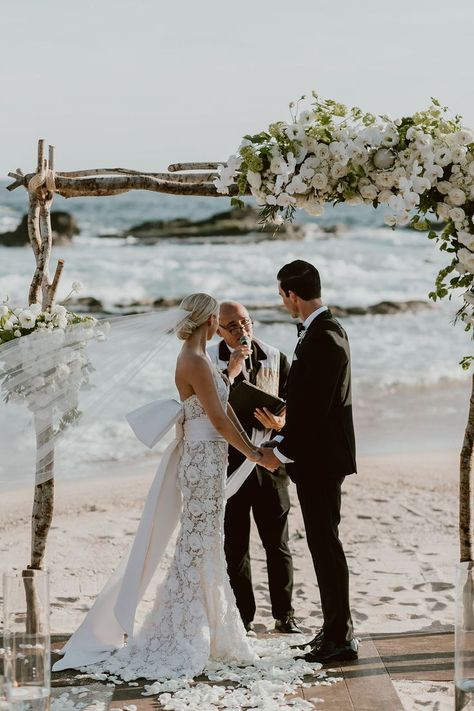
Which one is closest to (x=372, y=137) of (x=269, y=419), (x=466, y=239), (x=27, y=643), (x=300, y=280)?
(x=466, y=239)

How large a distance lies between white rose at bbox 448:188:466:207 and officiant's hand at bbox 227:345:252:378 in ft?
5.05

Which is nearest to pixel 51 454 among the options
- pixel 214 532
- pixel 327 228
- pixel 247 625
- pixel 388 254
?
pixel 214 532

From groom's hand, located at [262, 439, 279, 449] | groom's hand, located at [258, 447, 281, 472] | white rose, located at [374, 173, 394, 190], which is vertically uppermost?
white rose, located at [374, 173, 394, 190]

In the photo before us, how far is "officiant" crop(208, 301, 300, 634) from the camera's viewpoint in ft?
19.7

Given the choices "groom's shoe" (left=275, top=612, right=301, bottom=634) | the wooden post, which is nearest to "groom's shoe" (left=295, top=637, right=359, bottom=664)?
"groom's shoe" (left=275, top=612, right=301, bottom=634)

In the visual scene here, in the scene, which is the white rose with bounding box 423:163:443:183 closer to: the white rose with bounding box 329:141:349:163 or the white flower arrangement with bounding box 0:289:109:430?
the white rose with bounding box 329:141:349:163

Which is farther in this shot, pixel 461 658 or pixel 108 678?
pixel 108 678

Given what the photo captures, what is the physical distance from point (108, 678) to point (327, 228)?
105ft

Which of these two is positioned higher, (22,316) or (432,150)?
(432,150)

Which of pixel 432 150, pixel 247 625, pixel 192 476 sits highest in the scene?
pixel 432 150

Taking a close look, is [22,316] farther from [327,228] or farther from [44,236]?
[327,228]

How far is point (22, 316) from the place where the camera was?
5.38 metres

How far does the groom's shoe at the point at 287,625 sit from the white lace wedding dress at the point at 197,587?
1.98 ft

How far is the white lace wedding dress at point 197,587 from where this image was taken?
5312mm
